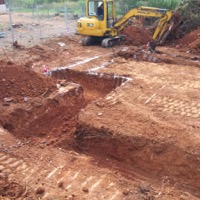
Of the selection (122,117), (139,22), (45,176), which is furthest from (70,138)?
(139,22)

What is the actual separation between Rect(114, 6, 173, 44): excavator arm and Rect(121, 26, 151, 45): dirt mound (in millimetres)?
931

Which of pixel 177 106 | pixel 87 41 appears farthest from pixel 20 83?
pixel 87 41

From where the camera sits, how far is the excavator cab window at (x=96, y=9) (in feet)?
56.2

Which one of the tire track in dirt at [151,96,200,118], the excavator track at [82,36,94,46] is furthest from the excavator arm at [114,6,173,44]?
the tire track in dirt at [151,96,200,118]

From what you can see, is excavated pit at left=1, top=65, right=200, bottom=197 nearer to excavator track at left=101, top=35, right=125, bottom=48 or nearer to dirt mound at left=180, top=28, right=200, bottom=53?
excavator track at left=101, top=35, right=125, bottom=48

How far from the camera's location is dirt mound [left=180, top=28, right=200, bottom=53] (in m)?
16.5

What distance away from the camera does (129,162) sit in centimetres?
810

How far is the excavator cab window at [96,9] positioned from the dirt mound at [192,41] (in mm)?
4475

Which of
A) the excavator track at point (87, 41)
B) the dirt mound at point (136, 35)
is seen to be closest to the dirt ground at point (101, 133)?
the excavator track at point (87, 41)

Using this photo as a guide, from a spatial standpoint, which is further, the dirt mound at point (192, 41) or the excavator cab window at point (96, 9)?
the excavator cab window at point (96, 9)

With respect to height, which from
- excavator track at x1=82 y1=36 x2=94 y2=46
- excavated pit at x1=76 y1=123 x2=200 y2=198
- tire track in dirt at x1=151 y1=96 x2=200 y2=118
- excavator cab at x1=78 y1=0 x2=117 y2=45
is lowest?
excavated pit at x1=76 y1=123 x2=200 y2=198

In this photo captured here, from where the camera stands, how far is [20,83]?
1012 centimetres

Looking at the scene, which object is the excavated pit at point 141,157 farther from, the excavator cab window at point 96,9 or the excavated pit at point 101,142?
the excavator cab window at point 96,9

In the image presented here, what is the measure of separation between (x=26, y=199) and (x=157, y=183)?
9.73 feet
